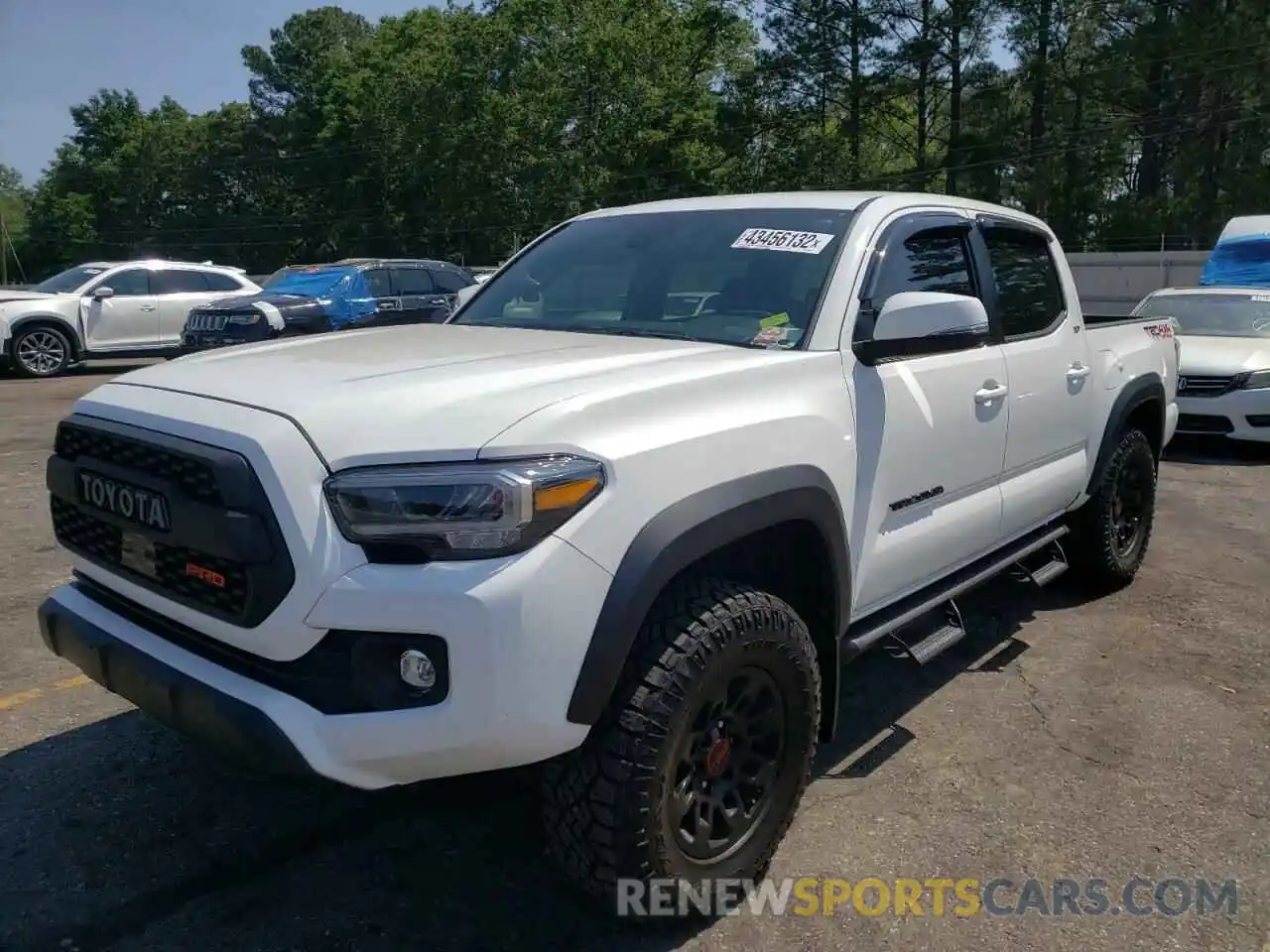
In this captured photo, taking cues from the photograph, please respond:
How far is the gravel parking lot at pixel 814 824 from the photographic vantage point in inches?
108

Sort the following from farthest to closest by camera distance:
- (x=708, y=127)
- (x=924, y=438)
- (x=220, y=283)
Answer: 1. (x=708, y=127)
2. (x=220, y=283)
3. (x=924, y=438)

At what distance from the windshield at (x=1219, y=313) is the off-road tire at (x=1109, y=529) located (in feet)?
18.4

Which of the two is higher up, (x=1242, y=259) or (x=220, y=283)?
(x=220, y=283)

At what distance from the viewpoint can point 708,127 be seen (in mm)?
45938

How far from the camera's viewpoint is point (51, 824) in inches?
125

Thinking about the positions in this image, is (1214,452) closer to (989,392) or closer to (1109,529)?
(1109,529)

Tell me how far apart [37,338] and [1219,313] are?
48.9ft

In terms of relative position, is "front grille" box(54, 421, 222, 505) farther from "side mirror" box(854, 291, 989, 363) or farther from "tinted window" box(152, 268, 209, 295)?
"tinted window" box(152, 268, 209, 295)

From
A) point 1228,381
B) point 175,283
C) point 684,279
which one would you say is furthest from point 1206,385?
point 175,283

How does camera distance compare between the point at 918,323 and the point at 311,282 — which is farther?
the point at 311,282

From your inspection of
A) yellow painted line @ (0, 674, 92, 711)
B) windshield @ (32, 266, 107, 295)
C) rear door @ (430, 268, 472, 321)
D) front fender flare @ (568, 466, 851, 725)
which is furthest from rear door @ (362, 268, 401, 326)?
front fender flare @ (568, 466, 851, 725)

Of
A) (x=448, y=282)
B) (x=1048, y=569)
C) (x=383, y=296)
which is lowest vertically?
(x=1048, y=569)

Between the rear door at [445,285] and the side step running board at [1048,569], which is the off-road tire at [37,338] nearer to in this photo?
the rear door at [445,285]

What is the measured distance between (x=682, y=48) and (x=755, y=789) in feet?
168
